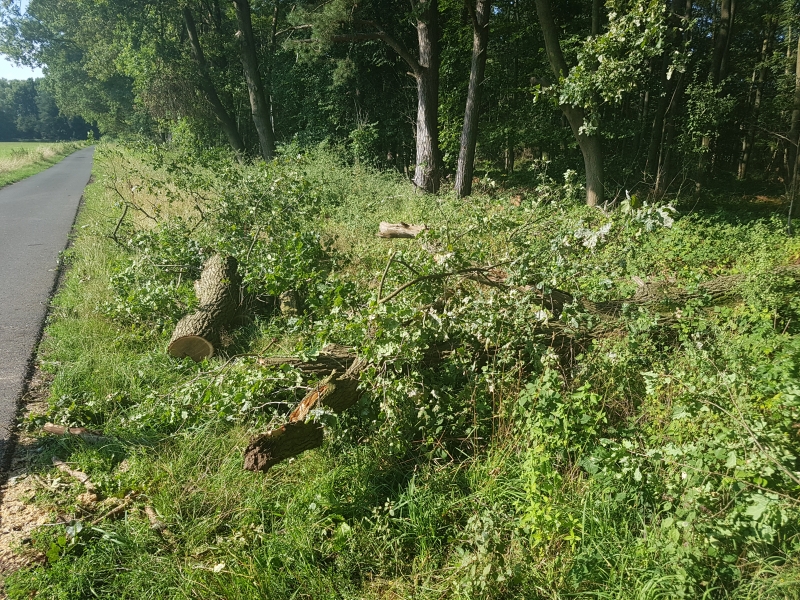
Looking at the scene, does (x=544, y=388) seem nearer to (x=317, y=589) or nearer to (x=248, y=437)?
(x=317, y=589)

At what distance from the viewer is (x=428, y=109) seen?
41.8ft

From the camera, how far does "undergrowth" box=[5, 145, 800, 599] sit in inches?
101

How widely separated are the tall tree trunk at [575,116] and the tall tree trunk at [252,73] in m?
11.9

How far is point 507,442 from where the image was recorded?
3.49 meters

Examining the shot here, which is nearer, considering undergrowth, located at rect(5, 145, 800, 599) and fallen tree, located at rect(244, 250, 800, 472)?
undergrowth, located at rect(5, 145, 800, 599)

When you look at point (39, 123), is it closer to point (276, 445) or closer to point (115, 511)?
point (115, 511)

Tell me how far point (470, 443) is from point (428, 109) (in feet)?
35.7

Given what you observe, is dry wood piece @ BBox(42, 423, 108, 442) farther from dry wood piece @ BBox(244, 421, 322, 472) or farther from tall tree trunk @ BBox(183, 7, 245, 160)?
tall tree trunk @ BBox(183, 7, 245, 160)

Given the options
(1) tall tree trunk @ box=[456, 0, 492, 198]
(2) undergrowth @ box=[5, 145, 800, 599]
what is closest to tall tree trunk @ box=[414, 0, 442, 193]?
(1) tall tree trunk @ box=[456, 0, 492, 198]

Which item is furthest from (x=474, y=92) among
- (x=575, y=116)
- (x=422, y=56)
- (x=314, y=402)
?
(x=314, y=402)

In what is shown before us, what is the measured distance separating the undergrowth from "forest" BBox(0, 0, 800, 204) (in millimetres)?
5715

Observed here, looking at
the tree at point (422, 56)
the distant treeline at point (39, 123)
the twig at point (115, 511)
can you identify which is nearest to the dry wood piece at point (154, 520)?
the twig at point (115, 511)

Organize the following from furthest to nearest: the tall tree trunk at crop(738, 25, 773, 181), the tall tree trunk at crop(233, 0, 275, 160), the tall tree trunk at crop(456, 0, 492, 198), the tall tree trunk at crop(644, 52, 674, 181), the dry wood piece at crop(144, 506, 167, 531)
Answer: the tall tree trunk at crop(233, 0, 275, 160), the tall tree trunk at crop(738, 25, 773, 181), the tall tree trunk at crop(644, 52, 674, 181), the tall tree trunk at crop(456, 0, 492, 198), the dry wood piece at crop(144, 506, 167, 531)

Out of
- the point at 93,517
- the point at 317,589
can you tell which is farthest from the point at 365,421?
the point at 93,517
